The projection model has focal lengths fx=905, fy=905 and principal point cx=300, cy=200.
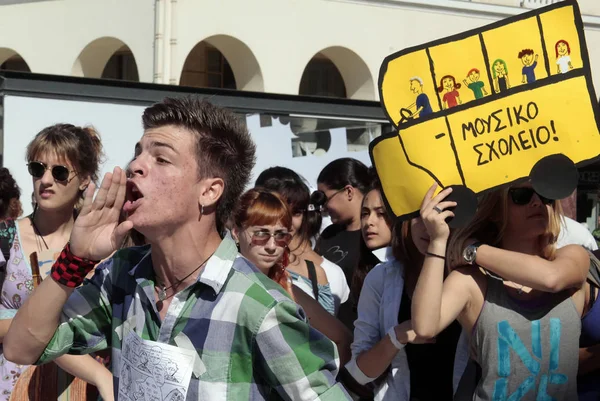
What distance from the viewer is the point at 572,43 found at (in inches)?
127

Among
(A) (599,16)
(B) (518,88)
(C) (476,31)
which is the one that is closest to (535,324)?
(B) (518,88)

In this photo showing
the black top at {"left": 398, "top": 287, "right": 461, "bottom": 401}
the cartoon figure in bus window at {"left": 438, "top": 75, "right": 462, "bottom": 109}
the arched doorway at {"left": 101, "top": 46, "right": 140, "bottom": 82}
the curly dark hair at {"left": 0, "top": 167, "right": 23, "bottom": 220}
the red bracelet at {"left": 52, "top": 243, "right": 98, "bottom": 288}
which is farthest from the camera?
the arched doorway at {"left": 101, "top": 46, "right": 140, "bottom": 82}

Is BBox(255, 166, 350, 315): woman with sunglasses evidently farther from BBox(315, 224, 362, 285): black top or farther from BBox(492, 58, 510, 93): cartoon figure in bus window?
BBox(492, 58, 510, 93): cartoon figure in bus window

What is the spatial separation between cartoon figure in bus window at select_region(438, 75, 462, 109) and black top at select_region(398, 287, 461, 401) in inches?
34.7

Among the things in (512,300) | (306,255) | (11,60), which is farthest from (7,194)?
(11,60)

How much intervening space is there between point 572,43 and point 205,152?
4.98 ft

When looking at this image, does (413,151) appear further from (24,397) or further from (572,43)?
(24,397)

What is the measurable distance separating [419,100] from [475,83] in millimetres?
211

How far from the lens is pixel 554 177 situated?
10.3 ft

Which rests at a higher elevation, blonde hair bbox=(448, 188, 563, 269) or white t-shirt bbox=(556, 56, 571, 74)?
white t-shirt bbox=(556, 56, 571, 74)

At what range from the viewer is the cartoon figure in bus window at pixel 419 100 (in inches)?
131

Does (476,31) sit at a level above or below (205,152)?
above

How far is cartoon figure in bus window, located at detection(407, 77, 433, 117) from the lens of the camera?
10.9 ft

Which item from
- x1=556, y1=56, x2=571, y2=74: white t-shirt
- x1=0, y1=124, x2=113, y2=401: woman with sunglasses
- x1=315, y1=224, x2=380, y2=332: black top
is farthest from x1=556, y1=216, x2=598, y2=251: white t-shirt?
x1=0, y1=124, x2=113, y2=401: woman with sunglasses
